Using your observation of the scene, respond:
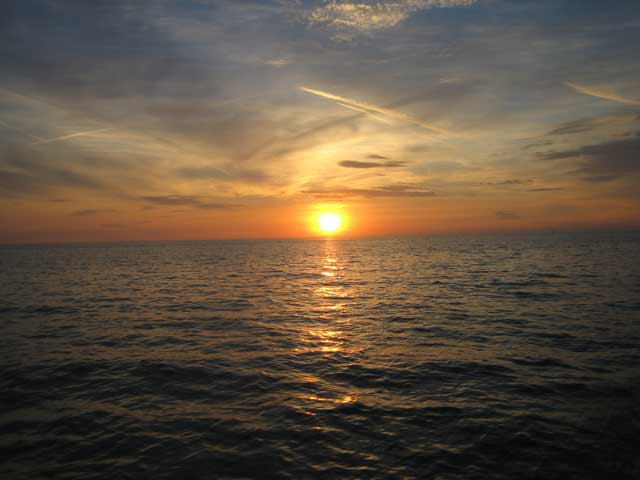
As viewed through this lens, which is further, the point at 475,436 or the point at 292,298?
Result: the point at 292,298

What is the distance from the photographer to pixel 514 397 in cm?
1248

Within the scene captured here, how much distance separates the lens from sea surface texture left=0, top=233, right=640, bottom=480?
902 centimetres

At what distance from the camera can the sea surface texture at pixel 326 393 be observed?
9.02 meters

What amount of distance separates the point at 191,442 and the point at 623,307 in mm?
29971

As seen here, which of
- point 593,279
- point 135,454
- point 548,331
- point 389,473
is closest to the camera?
point 389,473

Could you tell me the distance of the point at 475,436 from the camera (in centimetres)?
1002

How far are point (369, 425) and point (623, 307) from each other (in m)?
25.5

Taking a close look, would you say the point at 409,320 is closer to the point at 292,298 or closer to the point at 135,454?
the point at 292,298

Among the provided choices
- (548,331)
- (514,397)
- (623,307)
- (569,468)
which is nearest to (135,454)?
(569,468)

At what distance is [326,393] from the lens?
13172 millimetres

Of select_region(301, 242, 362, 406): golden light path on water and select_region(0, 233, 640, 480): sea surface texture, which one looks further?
select_region(301, 242, 362, 406): golden light path on water

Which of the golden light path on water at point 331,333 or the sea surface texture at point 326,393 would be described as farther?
the golden light path on water at point 331,333

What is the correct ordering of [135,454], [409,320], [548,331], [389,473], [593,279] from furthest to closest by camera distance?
[593,279], [409,320], [548,331], [135,454], [389,473]

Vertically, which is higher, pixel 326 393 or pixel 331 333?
pixel 326 393
